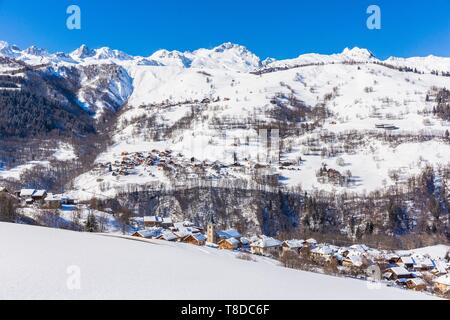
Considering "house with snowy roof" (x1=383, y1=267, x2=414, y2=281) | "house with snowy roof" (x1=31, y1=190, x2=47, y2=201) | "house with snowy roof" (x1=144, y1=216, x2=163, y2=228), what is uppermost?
"house with snowy roof" (x1=31, y1=190, x2=47, y2=201)

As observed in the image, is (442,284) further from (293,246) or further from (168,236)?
(168,236)

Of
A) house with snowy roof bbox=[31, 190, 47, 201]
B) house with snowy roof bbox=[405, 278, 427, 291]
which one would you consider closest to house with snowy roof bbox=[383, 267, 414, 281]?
house with snowy roof bbox=[405, 278, 427, 291]

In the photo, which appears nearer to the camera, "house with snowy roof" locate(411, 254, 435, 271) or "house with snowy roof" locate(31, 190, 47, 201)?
"house with snowy roof" locate(411, 254, 435, 271)

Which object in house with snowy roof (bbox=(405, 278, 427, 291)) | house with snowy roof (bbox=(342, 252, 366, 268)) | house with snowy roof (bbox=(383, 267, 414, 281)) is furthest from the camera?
house with snowy roof (bbox=(342, 252, 366, 268))

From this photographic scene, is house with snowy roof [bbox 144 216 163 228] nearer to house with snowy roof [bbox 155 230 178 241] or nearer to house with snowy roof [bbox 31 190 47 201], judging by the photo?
house with snowy roof [bbox 155 230 178 241]

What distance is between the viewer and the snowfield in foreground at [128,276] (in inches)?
157

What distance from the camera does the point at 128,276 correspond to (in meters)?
4.65

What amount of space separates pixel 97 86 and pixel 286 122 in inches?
2362

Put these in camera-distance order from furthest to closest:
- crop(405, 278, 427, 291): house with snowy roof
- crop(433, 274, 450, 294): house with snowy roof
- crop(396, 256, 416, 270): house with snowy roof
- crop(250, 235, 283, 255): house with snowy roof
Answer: crop(250, 235, 283, 255): house with snowy roof < crop(396, 256, 416, 270): house with snowy roof < crop(405, 278, 427, 291): house with snowy roof < crop(433, 274, 450, 294): house with snowy roof

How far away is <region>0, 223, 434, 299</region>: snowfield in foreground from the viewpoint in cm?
399

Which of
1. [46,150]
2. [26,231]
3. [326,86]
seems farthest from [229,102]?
[26,231]

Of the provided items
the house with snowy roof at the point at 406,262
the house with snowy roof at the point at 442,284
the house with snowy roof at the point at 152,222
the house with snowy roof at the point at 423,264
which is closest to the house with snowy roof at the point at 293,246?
the house with snowy roof at the point at 406,262

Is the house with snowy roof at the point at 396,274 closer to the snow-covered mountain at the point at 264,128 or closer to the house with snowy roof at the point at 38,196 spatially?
the snow-covered mountain at the point at 264,128
